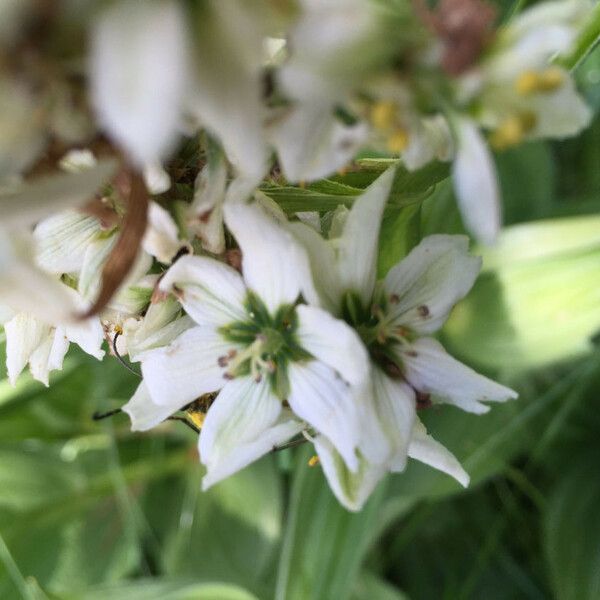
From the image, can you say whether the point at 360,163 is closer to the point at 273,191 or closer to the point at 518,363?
the point at 273,191

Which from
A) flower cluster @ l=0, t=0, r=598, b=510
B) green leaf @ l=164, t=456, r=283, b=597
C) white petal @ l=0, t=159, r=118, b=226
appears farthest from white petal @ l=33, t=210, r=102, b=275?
green leaf @ l=164, t=456, r=283, b=597

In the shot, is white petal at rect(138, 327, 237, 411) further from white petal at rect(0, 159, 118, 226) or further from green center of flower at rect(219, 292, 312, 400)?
white petal at rect(0, 159, 118, 226)

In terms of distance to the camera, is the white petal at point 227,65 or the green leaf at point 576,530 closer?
the white petal at point 227,65

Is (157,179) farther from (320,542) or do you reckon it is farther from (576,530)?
(576,530)

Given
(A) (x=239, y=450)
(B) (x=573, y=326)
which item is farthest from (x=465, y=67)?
(B) (x=573, y=326)

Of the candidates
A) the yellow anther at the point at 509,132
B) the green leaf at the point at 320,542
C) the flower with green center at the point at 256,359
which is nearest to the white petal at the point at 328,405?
the flower with green center at the point at 256,359

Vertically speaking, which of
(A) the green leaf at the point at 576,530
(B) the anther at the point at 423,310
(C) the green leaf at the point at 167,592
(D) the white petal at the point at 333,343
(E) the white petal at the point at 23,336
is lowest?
(A) the green leaf at the point at 576,530

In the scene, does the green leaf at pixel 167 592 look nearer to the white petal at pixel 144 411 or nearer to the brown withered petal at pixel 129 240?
the white petal at pixel 144 411
